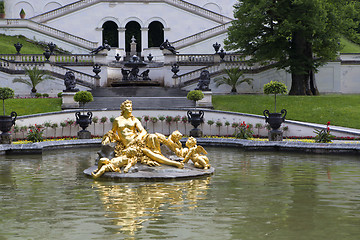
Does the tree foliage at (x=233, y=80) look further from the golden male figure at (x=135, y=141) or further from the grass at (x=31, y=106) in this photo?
the golden male figure at (x=135, y=141)

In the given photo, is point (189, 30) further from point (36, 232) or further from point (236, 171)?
point (36, 232)

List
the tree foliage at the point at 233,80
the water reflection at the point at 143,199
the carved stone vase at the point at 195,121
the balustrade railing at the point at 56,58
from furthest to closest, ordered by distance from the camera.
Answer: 1. the balustrade railing at the point at 56,58
2. the tree foliage at the point at 233,80
3. the carved stone vase at the point at 195,121
4. the water reflection at the point at 143,199

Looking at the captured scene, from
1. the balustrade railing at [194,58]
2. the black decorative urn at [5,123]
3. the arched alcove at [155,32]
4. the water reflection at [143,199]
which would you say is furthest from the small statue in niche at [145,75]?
the water reflection at [143,199]

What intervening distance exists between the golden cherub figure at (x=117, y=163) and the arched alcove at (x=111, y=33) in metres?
48.0

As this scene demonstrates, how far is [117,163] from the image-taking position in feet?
45.3

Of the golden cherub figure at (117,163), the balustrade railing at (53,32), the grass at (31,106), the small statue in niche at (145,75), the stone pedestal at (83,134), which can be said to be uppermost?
the balustrade railing at (53,32)

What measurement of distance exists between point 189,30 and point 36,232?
170 ft

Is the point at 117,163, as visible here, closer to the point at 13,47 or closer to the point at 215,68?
the point at 215,68

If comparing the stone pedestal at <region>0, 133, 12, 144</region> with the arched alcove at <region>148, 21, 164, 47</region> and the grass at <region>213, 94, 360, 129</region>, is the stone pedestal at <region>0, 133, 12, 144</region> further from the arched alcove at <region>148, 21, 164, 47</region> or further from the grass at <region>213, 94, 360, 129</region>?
the arched alcove at <region>148, 21, 164, 47</region>

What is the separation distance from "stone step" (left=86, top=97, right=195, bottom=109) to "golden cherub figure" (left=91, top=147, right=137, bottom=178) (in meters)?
17.5

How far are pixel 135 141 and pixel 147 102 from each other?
60.2 feet

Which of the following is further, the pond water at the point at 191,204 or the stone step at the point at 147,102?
the stone step at the point at 147,102

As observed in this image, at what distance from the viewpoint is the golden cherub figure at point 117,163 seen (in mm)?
13641

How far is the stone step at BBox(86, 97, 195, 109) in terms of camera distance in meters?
31.8
